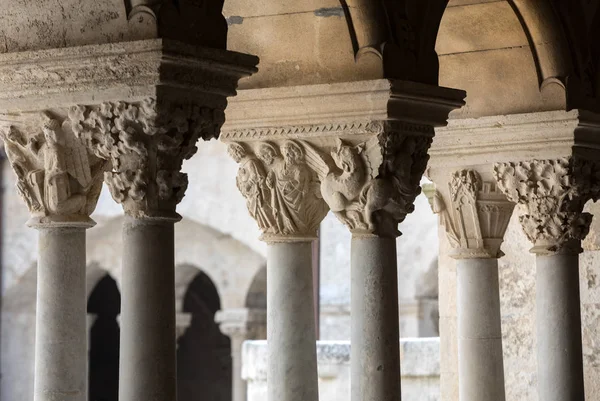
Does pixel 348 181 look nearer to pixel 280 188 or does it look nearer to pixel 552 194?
pixel 280 188

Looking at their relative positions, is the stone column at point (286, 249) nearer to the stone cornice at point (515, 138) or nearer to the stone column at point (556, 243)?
the stone cornice at point (515, 138)

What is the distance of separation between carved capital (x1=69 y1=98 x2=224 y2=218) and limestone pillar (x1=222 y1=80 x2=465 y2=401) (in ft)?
4.31

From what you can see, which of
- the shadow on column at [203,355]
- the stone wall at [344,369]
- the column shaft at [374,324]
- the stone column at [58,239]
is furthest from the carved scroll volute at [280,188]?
the shadow on column at [203,355]

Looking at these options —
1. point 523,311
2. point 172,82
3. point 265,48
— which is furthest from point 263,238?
point 523,311

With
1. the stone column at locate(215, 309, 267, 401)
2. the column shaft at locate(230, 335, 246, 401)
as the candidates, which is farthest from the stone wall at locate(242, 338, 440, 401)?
the stone column at locate(215, 309, 267, 401)

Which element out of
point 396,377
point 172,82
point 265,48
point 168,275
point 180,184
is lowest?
point 396,377

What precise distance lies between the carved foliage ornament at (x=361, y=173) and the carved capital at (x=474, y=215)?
1260 mm

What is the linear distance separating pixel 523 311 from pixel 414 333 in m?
7.61

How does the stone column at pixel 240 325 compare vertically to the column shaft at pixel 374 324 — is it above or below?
above

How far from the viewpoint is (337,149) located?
6.25 metres

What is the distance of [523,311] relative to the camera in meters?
8.93

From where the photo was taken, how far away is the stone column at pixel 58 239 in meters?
5.29

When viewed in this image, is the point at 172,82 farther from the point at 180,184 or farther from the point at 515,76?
the point at 515,76

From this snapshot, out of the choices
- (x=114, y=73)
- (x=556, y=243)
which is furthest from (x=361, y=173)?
(x=556, y=243)
